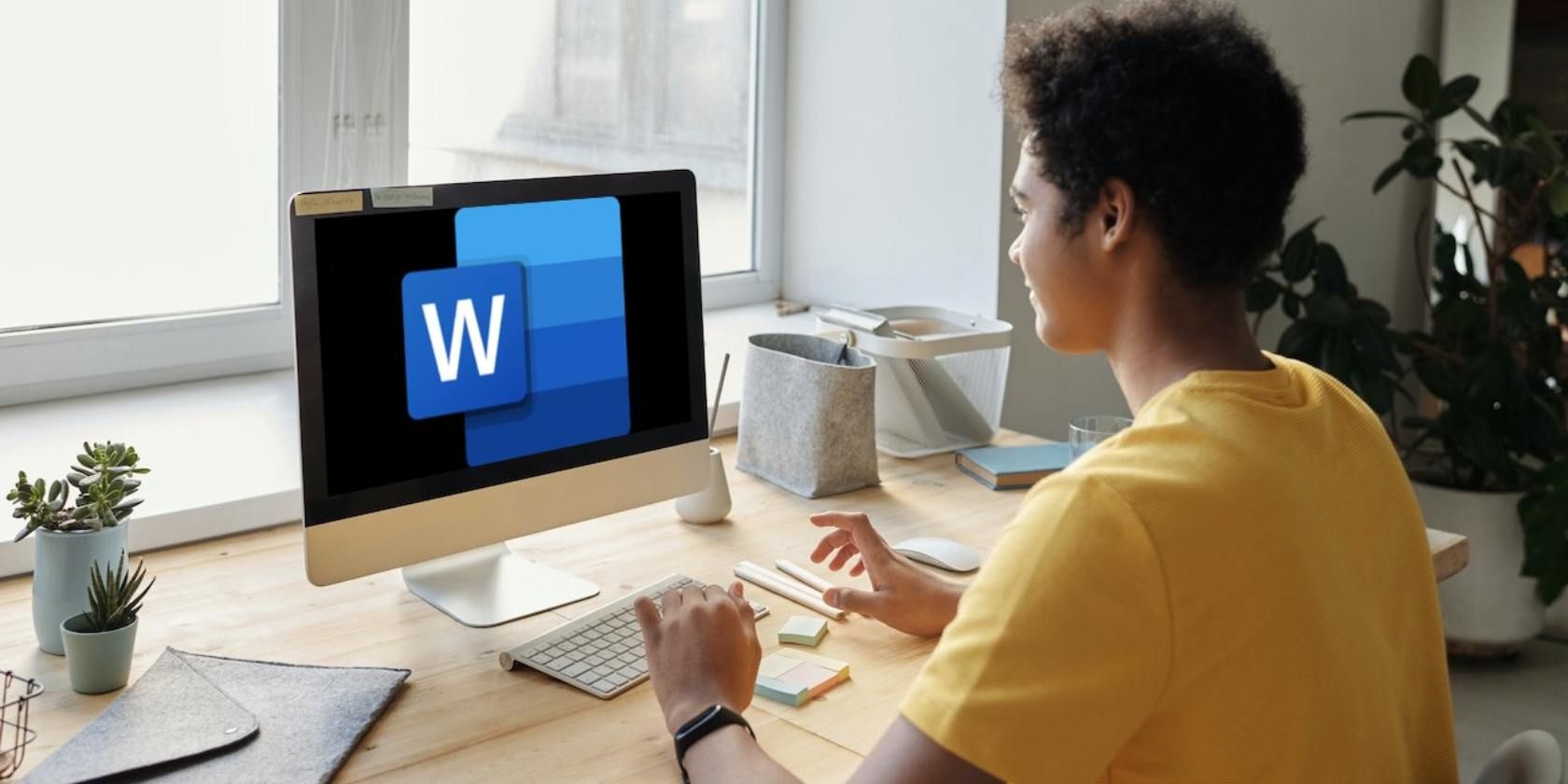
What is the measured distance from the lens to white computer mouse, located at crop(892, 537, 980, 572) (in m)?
1.73

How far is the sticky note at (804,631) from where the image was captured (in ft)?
Result: 5.00

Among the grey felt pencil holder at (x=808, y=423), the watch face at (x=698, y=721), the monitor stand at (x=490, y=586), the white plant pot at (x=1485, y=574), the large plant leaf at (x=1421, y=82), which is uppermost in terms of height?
the large plant leaf at (x=1421, y=82)

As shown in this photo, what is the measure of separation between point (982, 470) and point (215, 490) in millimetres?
972

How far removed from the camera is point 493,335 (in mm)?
1543

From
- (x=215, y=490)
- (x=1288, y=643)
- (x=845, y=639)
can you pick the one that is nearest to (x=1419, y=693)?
(x=1288, y=643)

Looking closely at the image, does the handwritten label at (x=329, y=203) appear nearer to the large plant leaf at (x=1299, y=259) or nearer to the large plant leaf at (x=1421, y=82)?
the large plant leaf at (x=1299, y=259)

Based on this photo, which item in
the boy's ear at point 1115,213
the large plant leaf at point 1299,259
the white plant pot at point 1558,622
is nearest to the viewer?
the boy's ear at point 1115,213

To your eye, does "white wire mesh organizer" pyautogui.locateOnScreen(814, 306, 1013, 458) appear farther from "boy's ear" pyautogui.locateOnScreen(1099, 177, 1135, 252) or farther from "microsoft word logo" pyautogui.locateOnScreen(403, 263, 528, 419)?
"boy's ear" pyautogui.locateOnScreen(1099, 177, 1135, 252)

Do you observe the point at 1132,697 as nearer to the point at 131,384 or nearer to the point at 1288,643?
the point at 1288,643

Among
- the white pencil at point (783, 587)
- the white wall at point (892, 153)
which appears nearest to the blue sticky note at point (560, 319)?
the white pencil at point (783, 587)

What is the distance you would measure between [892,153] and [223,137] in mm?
1091

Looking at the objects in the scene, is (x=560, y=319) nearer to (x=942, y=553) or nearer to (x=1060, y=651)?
(x=942, y=553)

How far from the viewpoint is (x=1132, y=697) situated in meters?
0.94

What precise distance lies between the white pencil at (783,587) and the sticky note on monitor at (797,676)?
0.12 metres
